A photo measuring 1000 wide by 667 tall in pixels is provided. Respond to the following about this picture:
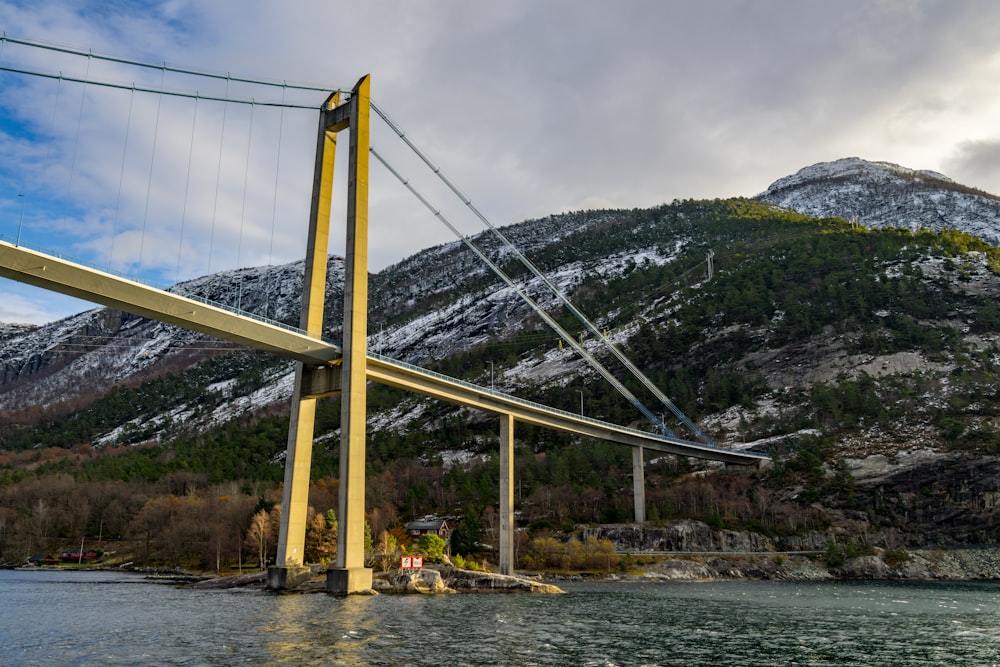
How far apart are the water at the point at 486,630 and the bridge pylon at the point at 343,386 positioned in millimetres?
3831

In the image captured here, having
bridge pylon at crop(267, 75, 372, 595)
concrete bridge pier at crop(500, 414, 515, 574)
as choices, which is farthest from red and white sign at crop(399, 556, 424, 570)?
concrete bridge pier at crop(500, 414, 515, 574)

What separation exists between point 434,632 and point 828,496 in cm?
8885

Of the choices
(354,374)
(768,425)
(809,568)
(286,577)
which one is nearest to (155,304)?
(354,374)

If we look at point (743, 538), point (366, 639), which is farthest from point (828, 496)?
point (366, 639)

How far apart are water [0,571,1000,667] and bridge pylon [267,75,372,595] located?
3831 millimetres

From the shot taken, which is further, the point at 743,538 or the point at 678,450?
the point at 678,450

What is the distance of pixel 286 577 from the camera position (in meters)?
55.2

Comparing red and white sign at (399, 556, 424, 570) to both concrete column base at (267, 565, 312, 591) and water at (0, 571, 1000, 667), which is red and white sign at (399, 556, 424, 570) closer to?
water at (0, 571, 1000, 667)

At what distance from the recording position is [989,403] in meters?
115

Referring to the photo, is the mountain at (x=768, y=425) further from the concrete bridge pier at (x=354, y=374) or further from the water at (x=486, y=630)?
the water at (x=486, y=630)

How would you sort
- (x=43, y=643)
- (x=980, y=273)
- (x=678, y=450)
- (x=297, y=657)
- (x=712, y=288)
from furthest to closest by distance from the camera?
(x=712, y=288) < (x=980, y=273) < (x=678, y=450) < (x=43, y=643) < (x=297, y=657)

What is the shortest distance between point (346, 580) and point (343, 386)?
1373 centimetres

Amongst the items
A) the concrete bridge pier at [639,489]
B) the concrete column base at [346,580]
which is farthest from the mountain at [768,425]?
the concrete column base at [346,580]

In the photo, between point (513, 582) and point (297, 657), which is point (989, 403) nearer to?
point (513, 582)
